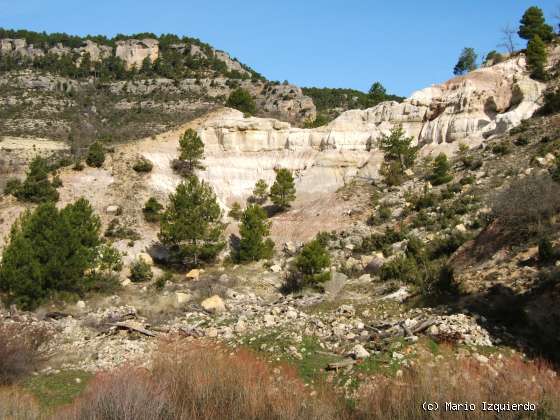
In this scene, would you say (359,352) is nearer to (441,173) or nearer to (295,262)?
(295,262)

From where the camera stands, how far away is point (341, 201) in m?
37.6

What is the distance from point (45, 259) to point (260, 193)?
1971cm

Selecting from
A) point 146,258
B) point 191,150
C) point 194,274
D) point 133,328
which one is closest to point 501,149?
point 194,274

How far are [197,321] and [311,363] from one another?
751cm

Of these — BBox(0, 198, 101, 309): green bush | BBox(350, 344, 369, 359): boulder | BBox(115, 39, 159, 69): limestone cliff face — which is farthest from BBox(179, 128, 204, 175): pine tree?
BBox(115, 39, 159, 69): limestone cliff face

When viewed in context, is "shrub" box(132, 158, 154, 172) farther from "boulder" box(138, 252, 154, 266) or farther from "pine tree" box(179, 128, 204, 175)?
"boulder" box(138, 252, 154, 266)

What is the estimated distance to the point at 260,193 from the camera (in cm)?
4016

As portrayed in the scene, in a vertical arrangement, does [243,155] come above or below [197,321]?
above

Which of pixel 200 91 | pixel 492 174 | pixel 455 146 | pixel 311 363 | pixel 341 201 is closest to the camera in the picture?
pixel 311 363

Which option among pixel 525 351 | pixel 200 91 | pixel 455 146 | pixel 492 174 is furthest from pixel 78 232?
pixel 200 91

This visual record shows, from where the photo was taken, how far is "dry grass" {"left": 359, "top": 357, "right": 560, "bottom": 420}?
7.24 metres

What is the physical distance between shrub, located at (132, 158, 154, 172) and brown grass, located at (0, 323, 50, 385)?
917 inches

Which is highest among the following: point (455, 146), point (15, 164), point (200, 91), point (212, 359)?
point (200, 91)

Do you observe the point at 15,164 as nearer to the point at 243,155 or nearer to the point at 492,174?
the point at 243,155
